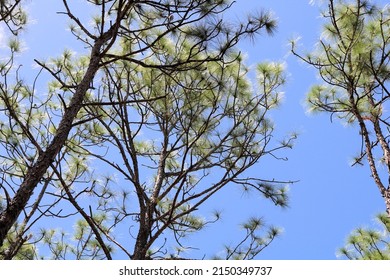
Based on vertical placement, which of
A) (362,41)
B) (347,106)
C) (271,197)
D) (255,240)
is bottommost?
(255,240)

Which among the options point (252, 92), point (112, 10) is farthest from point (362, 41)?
point (112, 10)

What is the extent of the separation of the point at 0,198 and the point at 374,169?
2.68m

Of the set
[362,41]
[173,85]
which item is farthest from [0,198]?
[362,41]

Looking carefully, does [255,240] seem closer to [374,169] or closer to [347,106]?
[374,169]

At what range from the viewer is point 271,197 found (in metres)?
2.91

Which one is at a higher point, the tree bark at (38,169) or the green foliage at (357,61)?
the green foliage at (357,61)

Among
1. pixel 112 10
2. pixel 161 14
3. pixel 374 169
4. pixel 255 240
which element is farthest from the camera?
pixel 255 240

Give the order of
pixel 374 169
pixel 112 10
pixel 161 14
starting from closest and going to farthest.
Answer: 1. pixel 161 14
2. pixel 112 10
3. pixel 374 169

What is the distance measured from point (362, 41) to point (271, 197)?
127cm

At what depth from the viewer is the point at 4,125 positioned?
123 inches

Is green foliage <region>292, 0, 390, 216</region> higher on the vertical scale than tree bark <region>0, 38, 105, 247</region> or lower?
higher

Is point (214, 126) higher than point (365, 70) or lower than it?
lower

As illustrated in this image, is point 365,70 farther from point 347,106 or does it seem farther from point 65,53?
point 65,53

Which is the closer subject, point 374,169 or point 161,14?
point 161,14
